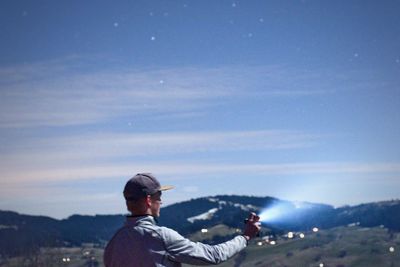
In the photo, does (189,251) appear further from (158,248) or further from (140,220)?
(140,220)

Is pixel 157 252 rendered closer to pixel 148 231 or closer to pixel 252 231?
pixel 148 231

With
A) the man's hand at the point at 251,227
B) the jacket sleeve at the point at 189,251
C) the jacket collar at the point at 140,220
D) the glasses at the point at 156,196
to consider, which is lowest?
the jacket sleeve at the point at 189,251

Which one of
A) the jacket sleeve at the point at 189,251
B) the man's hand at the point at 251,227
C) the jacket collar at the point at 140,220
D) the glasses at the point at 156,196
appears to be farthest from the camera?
the man's hand at the point at 251,227

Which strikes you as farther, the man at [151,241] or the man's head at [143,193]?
the man's head at [143,193]

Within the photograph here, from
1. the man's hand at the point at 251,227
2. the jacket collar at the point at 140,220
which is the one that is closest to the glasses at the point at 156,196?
the jacket collar at the point at 140,220

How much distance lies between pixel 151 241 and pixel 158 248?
0.13 meters

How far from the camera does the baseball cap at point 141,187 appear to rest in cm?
807

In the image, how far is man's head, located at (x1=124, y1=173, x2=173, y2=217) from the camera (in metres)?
8.09

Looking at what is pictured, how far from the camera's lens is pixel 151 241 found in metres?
7.88

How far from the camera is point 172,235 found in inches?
308

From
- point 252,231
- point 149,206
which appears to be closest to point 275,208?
point 252,231

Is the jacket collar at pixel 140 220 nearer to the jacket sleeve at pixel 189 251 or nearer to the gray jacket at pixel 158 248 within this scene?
the gray jacket at pixel 158 248

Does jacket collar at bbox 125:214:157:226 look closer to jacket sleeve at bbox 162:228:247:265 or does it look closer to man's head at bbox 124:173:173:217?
man's head at bbox 124:173:173:217

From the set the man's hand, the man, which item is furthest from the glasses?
the man's hand
